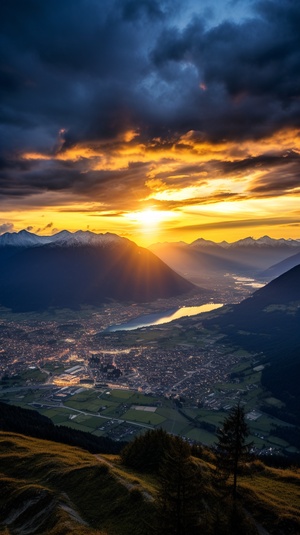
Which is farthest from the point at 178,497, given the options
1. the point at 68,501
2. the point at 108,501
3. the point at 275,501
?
the point at 275,501

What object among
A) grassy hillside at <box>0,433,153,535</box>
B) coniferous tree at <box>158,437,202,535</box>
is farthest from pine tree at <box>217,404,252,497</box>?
grassy hillside at <box>0,433,153,535</box>

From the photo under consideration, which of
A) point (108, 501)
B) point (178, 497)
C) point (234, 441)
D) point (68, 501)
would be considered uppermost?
point (234, 441)

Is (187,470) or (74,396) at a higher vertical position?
(187,470)

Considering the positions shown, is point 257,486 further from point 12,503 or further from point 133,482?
point 12,503

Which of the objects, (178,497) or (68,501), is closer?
(178,497)

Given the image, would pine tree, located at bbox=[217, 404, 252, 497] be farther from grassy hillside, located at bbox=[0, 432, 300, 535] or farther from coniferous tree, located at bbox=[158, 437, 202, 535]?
coniferous tree, located at bbox=[158, 437, 202, 535]

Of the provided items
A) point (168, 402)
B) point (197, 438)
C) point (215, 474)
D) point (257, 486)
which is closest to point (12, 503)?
point (215, 474)

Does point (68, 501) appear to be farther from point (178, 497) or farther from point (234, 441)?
point (234, 441)
